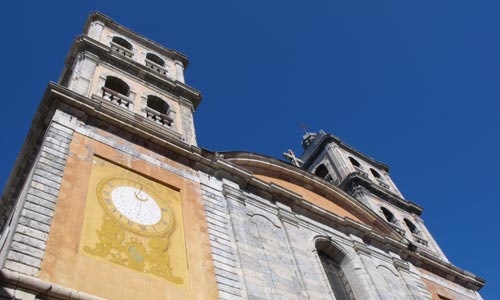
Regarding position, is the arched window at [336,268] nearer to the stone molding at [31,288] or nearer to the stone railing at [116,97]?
the stone railing at [116,97]

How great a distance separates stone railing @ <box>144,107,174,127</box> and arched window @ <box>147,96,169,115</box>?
2.82 feet

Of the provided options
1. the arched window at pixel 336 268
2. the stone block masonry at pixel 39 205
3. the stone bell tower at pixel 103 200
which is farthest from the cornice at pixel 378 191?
the stone block masonry at pixel 39 205

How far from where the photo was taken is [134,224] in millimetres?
10844

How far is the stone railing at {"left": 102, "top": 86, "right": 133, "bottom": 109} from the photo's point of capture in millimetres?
15219

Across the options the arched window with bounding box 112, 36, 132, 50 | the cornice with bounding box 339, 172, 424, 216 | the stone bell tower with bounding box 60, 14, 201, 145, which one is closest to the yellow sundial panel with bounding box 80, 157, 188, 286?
the stone bell tower with bounding box 60, 14, 201, 145

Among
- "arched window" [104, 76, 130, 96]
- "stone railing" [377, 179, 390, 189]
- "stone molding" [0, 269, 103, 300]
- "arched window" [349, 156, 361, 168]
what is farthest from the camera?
"arched window" [349, 156, 361, 168]

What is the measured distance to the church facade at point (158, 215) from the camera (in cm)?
938

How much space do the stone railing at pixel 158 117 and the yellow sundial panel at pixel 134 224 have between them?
12.1 ft

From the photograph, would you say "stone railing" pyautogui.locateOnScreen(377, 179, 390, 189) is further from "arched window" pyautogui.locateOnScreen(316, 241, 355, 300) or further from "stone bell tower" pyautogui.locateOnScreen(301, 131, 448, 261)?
"arched window" pyautogui.locateOnScreen(316, 241, 355, 300)

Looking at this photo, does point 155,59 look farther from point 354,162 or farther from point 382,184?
point 382,184

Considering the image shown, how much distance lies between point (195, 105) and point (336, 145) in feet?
36.3

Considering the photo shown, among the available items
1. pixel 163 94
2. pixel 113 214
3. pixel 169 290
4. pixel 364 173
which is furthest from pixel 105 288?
pixel 364 173

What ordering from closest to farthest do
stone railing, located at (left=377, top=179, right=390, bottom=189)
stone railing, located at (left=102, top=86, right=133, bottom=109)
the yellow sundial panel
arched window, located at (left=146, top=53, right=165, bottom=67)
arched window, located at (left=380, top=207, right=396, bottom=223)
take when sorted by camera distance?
the yellow sundial panel < stone railing, located at (left=102, top=86, right=133, bottom=109) < arched window, located at (left=146, top=53, right=165, bottom=67) < arched window, located at (left=380, top=207, right=396, bottom=223) < stone railing, located at (left=377, top=179, right=390, bottom=189)

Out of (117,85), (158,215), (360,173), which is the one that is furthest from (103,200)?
(360,173)
